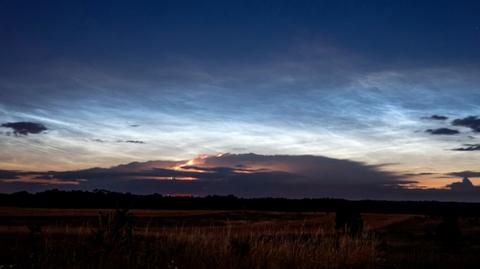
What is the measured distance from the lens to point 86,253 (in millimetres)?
9531

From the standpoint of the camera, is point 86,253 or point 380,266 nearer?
point 86,253

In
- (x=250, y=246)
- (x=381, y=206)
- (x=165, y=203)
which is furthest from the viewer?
(x=381, y=206)

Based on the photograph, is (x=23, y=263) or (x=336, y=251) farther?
(x=336, y=251)

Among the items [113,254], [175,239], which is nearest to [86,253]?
[113,254]

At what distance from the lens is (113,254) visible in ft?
31.2

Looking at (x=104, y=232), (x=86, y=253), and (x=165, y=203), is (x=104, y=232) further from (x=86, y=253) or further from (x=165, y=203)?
(x=165, y=203)

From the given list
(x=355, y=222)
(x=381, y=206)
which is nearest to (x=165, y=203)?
(x=381, y=206)

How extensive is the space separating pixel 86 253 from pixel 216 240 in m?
3.19

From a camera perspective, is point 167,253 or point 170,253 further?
point 170,253

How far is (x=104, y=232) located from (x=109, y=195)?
904mm

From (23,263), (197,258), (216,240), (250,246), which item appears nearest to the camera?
(23,263)

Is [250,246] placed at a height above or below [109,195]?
below

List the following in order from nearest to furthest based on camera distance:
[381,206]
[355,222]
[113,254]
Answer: [113,254], [355,222], [381,206]

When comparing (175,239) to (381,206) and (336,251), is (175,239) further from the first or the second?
(381,206)
